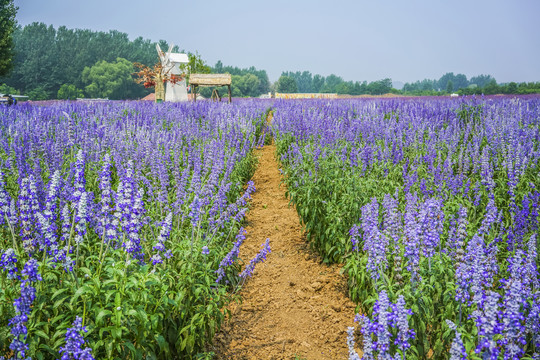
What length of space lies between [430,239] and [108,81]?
103895mm

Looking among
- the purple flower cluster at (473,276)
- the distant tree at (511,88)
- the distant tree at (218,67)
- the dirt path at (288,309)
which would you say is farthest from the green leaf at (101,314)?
the distant tree at (218,67)

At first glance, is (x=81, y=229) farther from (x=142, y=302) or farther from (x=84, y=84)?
(x=84, y=84)

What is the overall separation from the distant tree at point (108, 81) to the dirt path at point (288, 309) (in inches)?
3877

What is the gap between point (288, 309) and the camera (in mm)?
4715

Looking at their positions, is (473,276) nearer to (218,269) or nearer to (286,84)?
(218,269)

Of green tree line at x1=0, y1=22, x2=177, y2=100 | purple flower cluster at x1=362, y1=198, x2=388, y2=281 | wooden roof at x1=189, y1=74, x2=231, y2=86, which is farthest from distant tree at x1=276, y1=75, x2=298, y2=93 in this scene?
purple flower cluster at x1=362, y1=198, x2=388, y2=281

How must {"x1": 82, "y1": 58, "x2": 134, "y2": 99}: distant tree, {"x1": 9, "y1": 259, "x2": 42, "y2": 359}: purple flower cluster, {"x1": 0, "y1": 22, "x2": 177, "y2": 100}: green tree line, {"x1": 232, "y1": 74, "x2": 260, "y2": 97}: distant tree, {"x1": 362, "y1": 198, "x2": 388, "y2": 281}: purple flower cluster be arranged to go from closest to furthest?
{"x1": 9, "y1": 259, "x2": 42, "y2": 359}: purple flower cluster, {"x1": 362, "y1": 198, "x2": 388, "y2": 281}: purple flower cluster, {"x1": 0, "y1": 22, "x2": 177, "y2": 100}: green tree line, {"x1": 82, "y1": 58, "x2": 134, "y2": 99}: distant tree, {"x1": 232, "y1": 74, "x2": 260, "y2": 97}: distant tree

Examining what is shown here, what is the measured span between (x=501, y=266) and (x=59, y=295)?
4.68 meters

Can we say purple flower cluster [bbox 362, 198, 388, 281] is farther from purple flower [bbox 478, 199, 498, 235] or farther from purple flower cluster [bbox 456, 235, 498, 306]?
purple flower [bbox 478, 199, 498, 235]

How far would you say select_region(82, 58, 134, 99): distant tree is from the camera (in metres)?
95.2

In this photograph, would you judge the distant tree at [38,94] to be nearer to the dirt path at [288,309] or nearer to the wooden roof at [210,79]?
the wooden roof at [210,79]

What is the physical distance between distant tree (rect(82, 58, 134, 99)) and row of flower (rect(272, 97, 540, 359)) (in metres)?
95.3

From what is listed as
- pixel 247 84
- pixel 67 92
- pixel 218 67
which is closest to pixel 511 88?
pixel 67 92

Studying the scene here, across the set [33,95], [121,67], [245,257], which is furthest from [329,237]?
[121,67]
